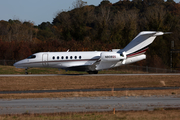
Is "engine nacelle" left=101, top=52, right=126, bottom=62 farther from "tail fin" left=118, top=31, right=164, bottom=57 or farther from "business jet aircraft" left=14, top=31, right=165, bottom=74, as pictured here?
"tail fin" left=118, top=31, right=164, bottom=57

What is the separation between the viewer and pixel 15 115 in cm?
1259

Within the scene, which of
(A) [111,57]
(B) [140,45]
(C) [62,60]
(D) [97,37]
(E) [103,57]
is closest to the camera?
(A) [111,57]

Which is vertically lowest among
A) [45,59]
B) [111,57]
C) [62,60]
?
[62,60]

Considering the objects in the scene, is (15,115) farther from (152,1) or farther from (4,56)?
(152,1)

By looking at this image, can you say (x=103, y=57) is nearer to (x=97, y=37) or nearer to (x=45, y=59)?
(x=45, y=59)

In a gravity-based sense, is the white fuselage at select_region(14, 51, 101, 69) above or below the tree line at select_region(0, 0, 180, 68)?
below

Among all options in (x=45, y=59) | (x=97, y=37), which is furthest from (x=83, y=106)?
(x=97, y=37)

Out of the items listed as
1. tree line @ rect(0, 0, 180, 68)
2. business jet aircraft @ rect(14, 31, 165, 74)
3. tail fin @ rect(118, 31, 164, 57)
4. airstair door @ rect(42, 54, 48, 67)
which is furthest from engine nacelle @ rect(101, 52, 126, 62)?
tree line @ rect(0, 0, 180, 68)

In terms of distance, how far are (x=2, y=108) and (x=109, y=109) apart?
20.0 ft

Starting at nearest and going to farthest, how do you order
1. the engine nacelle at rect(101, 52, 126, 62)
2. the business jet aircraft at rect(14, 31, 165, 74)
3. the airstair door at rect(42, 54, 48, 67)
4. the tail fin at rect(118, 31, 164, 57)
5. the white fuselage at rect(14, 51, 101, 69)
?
the engine nacelle at rect(101, 52, 126, 62), the business jet aircraft at rect(14, 31, 165, 74), the tail fin at rect(118, 31, 164, 57), the white fuselage at rect(14, 51, 101, 69), the airstair door at rect(42, 54, 48, 67)

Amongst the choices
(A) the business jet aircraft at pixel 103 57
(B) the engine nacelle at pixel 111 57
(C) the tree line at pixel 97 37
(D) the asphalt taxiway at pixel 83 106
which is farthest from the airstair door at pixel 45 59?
(D) the asphalt taxiway at pixel 83 106

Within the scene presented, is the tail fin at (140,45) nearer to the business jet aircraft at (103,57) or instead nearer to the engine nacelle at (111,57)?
the business jet aircraft at (103,57)

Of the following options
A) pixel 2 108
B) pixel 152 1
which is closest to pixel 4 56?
pixel 2 108

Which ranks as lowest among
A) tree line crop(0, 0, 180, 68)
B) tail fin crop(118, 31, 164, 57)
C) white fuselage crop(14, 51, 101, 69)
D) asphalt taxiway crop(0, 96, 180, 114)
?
asphalt taxiway crop(0, 96, 180, 114)
